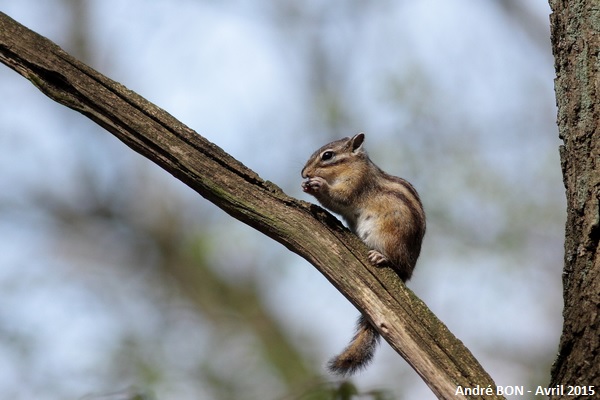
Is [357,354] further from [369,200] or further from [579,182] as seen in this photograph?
[579,182]

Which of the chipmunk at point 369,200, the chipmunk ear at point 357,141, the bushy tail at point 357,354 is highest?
the chipmunk ear at point 357,141

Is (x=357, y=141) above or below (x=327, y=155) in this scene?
above

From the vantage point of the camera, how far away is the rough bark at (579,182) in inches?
129

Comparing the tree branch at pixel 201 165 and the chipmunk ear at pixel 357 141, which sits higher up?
the chipmunk ear at pixel 357 141

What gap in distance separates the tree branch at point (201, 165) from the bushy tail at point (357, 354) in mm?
853

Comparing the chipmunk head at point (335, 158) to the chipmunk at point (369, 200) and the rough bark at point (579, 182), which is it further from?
the rough bark at point (579, 182)

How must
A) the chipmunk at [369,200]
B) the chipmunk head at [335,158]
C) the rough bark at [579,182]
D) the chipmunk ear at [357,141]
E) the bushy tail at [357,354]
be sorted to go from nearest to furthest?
the rough bark at [579,182] < the bushy tail at [357,354] < the chipmunk at [369,200] < the chipmunk head at [335,158] < the chipmunk ear at [357,141]

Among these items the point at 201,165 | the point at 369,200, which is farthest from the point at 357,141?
the point at 201,165

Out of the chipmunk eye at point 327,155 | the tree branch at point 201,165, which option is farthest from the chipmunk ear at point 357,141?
the tree branch at point 201,165

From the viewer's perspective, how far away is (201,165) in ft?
11.9

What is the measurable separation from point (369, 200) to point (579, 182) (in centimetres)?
230

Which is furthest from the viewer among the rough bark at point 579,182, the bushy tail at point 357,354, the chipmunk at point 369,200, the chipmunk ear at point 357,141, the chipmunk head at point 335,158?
the chipmunk ear at point 357,141

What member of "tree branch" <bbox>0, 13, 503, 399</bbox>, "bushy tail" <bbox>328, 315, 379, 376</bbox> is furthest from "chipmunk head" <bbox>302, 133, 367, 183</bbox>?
"tree branch" <bbox>0, 13, 503, 399</bbox>

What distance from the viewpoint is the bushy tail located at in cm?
448
